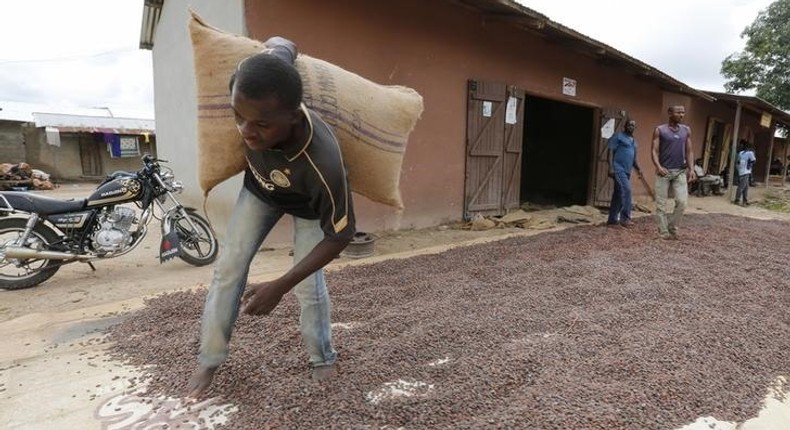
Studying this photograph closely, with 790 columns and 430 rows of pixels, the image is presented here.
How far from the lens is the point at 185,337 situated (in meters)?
2.43

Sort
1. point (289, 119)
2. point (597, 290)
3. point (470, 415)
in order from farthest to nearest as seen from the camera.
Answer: point (597, 290) < point (470, 415) < point (289, 119)

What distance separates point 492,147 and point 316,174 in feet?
18.9

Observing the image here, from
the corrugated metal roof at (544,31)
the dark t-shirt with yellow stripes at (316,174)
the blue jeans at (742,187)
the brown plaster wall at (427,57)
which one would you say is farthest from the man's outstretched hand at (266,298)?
the blue jeans at (742,187)

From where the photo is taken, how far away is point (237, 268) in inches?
70.2

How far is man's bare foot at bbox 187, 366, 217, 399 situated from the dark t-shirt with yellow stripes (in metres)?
0.82

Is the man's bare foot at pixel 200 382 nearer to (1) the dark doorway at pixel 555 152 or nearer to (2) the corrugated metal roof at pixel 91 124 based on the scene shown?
(1) the dark doorway at pixel 555 152

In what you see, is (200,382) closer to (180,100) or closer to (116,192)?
(116,192)

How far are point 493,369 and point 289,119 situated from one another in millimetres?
1404

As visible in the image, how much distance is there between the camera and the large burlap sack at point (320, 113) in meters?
1.88

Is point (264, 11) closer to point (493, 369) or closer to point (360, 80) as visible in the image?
point (360, 80)

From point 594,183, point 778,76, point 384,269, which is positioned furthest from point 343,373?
point 778,76

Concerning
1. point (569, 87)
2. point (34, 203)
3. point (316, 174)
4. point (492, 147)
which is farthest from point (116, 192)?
point (569, 87)

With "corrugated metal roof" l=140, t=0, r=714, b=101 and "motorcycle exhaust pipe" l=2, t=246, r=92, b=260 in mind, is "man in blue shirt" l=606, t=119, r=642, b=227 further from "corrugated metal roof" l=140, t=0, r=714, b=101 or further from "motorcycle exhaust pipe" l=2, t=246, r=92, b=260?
"motorcycle exhaust pipe" l=2, t=246, r=92, b=260

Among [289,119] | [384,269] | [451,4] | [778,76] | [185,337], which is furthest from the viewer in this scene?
[778,76]
